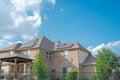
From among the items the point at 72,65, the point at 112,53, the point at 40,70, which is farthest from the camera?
the point at 72,65

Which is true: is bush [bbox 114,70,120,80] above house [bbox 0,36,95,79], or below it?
below

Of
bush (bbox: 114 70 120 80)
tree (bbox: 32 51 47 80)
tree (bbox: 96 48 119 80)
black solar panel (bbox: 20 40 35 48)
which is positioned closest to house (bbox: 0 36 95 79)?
black solar panel (bbox: 20 40 35 48)

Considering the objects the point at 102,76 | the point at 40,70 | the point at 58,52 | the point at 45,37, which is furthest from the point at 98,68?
the point at 45,37

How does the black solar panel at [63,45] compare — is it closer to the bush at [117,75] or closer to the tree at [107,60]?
the tree at [107,60]

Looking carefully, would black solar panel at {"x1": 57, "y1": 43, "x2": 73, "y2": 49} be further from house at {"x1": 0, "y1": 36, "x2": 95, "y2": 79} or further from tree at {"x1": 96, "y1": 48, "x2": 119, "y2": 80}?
tree at {"x1": 96, "y1": 48, "x2": 119, "y2": 80}

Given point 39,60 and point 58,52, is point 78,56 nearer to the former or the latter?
point 58,52

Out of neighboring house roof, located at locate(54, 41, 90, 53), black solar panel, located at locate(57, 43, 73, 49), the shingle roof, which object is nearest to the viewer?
neighboring house roof, located at locate(54, 41, 90, 53)

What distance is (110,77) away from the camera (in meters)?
33.8

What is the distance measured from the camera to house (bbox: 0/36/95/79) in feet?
136

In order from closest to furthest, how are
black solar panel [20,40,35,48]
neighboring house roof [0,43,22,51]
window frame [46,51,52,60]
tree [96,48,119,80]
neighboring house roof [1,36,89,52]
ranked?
tree [96,48,119,80], neighboring house roof [1,36,89,52], window frame [46,51,52,60], black solar panel [20,40,35,48], neighboring house roof [0,43,22,51]

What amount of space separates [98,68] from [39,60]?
339 inches

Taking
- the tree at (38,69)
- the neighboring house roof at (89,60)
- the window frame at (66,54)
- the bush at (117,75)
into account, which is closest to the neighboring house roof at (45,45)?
the window frame at (66,54)

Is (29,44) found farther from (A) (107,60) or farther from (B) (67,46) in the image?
(A) (107,60)

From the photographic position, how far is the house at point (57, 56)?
136 feet
